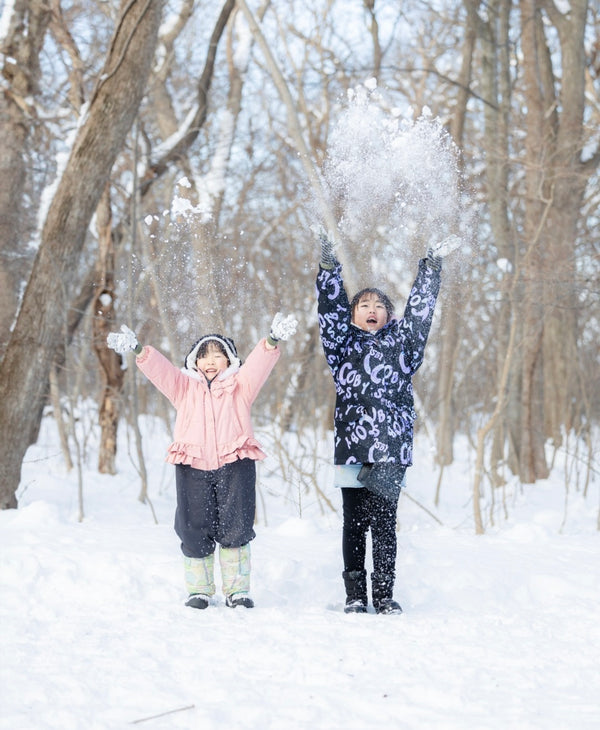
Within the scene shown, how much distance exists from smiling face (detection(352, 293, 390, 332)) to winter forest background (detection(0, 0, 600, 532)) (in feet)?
3.16

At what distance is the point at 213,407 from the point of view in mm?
3697

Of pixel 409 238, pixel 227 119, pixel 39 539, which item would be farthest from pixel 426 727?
pixel 227 119

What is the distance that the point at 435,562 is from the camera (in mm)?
4266

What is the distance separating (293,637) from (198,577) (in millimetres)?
690

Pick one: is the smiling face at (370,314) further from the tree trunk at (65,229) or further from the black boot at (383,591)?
the tree trunk at (65,229)

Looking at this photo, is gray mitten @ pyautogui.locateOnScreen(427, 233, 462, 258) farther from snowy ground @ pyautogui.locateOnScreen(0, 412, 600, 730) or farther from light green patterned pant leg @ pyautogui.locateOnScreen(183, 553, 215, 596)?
light green patterned pant leg @ pyautogui.locateOnScreen(183, 553, 215, 596)

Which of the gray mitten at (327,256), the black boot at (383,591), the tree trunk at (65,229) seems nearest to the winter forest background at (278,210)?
the tree trunk at (65,229)

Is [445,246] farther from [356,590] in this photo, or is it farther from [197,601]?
[197,601]

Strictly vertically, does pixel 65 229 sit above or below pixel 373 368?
above

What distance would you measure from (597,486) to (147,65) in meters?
7.05

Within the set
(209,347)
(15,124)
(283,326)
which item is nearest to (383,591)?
(283,326)

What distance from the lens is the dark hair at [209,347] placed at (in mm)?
3807

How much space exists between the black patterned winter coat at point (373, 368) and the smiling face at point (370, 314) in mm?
33

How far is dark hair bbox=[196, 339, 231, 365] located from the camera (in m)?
3.81
